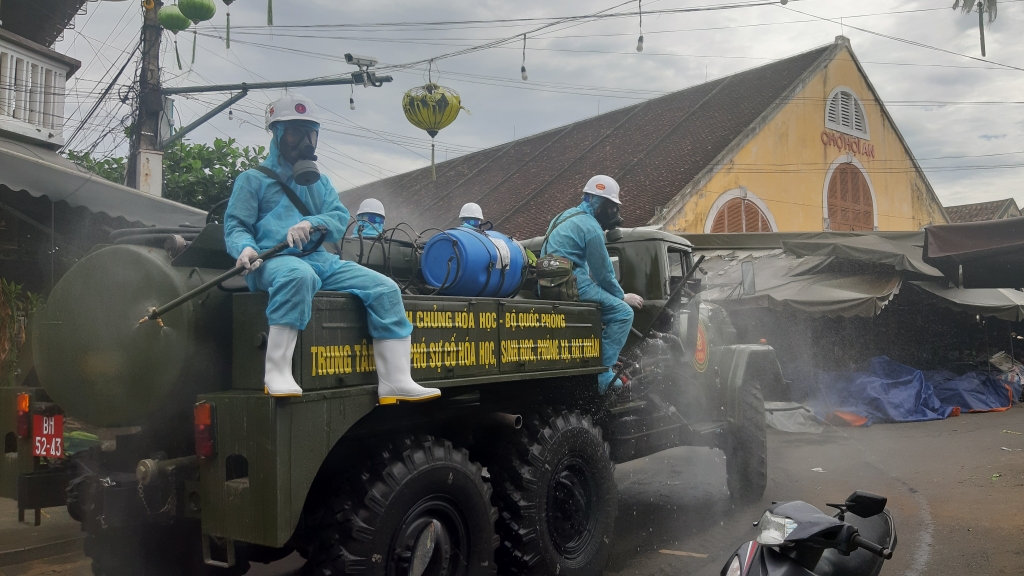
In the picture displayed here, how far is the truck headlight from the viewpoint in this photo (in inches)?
118

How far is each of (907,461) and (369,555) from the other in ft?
28.1

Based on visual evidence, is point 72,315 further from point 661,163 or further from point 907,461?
point 661,163

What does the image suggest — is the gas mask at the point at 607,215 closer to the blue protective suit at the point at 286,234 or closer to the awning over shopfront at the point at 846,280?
the blue protective suit at the point at 286,234

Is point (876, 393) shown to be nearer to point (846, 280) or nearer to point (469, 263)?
point (846, 280)

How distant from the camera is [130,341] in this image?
3.53 metres

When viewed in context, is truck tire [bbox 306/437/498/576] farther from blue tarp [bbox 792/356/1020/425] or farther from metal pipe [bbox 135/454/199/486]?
blue tarp [bbox 792/356/1020/425]

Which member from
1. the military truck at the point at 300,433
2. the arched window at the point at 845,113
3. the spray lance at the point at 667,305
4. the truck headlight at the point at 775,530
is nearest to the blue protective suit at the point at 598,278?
the military truck at the point at 300,433

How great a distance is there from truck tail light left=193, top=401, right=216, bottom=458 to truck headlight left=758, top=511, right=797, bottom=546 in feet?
7.74

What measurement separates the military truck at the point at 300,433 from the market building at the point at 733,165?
49.3 ft

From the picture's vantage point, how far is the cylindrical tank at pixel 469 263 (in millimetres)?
4785

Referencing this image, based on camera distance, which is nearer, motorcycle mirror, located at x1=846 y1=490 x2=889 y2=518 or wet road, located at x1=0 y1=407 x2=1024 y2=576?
motorcycle mirror, located at x1=846 y1=490 x2=889 y2=518

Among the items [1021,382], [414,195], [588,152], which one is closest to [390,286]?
[1021,382]

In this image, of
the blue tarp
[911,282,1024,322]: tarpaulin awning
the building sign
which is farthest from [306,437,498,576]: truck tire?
the building sign

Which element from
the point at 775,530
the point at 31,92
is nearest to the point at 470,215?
the point at 775,530
